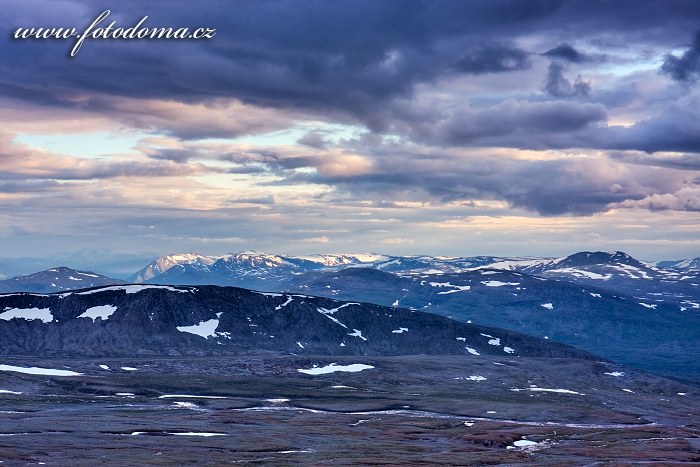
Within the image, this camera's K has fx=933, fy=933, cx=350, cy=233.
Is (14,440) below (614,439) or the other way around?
the other way around

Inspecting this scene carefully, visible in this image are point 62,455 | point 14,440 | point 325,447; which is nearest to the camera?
point 62,455

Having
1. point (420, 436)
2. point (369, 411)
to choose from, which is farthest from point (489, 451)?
point (369, 411)

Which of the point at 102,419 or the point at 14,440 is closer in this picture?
the point at 14,440

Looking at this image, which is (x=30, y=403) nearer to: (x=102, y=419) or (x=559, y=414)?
(x=102, y=419)

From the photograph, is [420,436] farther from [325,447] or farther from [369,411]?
[369,411]

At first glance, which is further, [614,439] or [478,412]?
[478,412]

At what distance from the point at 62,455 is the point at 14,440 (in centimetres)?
1189

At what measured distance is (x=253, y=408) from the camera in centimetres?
18112

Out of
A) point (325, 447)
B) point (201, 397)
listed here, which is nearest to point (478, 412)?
point (201, 397)

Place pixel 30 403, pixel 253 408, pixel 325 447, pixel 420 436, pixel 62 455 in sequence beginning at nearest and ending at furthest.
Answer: pixel 62 455 < pixel 325 447 < pixel 420 436 < pixel 30 403 < pixel 253 408

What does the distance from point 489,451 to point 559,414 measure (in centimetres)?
6942

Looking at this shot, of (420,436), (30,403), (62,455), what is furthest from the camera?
(30,403)

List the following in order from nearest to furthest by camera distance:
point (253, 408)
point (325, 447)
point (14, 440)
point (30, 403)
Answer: point (14, 440) < point (325, 447) < point (30, 403) < point (253, 408)

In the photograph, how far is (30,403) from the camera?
170m
